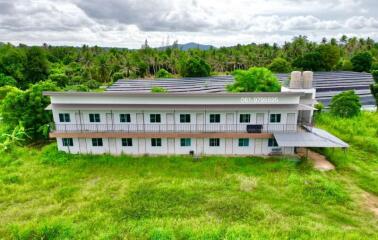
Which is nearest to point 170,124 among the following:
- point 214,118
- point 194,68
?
point 214,118

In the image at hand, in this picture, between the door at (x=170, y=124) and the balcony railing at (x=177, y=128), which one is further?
the door at (x=170, y=124)

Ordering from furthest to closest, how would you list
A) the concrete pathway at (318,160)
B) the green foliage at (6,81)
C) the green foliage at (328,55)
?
1. the green foliage at (328,55)
2. the green foliage at (6,81)
3. the concrete pathway at (318,160)

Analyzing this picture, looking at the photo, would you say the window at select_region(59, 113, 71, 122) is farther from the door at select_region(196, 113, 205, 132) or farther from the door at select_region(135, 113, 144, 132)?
the door at select_region(196, 113, 205, 132)

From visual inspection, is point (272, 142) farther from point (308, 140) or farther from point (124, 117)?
point (124, 117)

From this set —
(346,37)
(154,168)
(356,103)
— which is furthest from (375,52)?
(154,168)

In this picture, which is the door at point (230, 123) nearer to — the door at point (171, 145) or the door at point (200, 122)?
the door at point (200, 122)

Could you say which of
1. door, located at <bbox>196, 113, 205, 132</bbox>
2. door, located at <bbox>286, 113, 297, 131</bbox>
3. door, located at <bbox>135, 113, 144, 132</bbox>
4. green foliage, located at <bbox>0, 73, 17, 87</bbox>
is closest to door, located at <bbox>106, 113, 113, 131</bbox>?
door, located at <bbox>135, 113, 144, 132</bbox>

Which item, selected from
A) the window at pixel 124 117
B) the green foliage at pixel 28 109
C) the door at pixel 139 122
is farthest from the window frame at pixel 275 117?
the green foliage at pixel 28 109

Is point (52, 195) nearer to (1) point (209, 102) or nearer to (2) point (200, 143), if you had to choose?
(2) point (200, 143)
